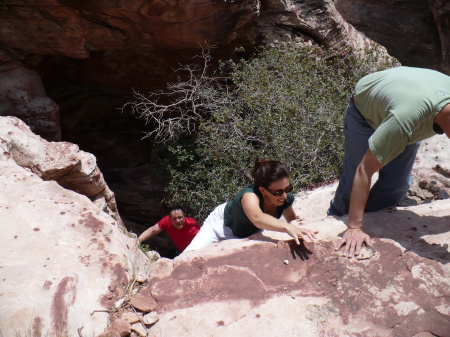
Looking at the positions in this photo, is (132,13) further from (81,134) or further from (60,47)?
(81,134)

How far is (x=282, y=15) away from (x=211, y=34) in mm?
1183

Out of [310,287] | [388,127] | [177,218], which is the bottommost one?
[177,218]

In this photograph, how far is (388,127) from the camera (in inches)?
87.9

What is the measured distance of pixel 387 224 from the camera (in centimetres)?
276

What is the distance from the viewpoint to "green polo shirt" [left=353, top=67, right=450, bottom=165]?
221cm

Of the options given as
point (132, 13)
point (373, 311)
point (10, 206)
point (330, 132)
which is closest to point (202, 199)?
point (330, 132)

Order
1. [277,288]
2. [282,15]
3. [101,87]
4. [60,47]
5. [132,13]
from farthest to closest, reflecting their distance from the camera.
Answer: [101,87]
[282,15]
[60,47]
[132,13]
[277,288]

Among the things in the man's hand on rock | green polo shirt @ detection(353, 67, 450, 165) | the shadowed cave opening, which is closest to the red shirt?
the man's hand on rock

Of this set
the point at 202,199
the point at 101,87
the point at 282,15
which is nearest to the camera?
the point at 202,199

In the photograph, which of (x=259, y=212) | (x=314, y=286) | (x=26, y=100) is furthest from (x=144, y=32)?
(x=314, y=286)

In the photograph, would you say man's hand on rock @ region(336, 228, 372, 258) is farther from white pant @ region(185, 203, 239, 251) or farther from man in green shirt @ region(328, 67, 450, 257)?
white pant @ region(185, 203, 239, 251)

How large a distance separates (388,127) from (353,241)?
2.01 ft

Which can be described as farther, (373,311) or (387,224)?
(387,224)

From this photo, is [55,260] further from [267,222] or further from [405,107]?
[405,107]
